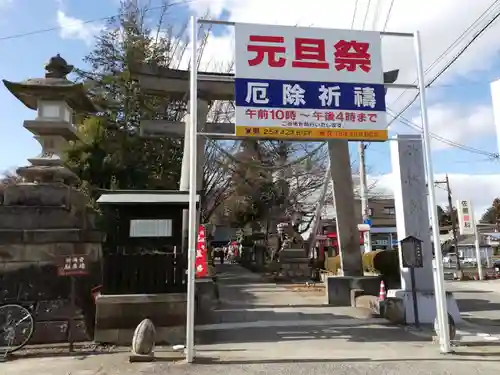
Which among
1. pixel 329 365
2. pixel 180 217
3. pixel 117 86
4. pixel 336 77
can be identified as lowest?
pixel 329 365

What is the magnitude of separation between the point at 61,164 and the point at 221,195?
18.0 meters

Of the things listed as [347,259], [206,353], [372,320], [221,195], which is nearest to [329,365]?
[206,353]

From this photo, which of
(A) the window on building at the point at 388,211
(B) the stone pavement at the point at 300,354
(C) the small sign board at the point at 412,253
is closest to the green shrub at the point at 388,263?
(B) the stone pavement at the point at 300,354

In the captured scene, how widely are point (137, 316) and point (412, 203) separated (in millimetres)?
6957

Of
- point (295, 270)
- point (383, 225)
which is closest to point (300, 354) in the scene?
point (295, 270)

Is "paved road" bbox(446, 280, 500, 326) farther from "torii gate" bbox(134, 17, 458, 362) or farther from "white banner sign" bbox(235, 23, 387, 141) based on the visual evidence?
"white banner sign" bbox(235, 23, 387, 141)

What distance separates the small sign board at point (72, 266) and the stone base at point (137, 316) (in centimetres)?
68

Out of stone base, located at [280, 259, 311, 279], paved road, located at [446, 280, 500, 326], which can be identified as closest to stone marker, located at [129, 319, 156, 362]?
paved road, located at [446, 280, 500, 326]

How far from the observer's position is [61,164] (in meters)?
9.87

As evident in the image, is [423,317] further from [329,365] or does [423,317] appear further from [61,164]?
[61,164]

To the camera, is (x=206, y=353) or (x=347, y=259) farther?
(x=347, y=259)

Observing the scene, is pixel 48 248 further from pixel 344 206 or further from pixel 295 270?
pixel 295 270

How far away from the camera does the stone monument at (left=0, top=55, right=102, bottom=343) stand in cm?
875

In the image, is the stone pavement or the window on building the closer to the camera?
the stone pavement
